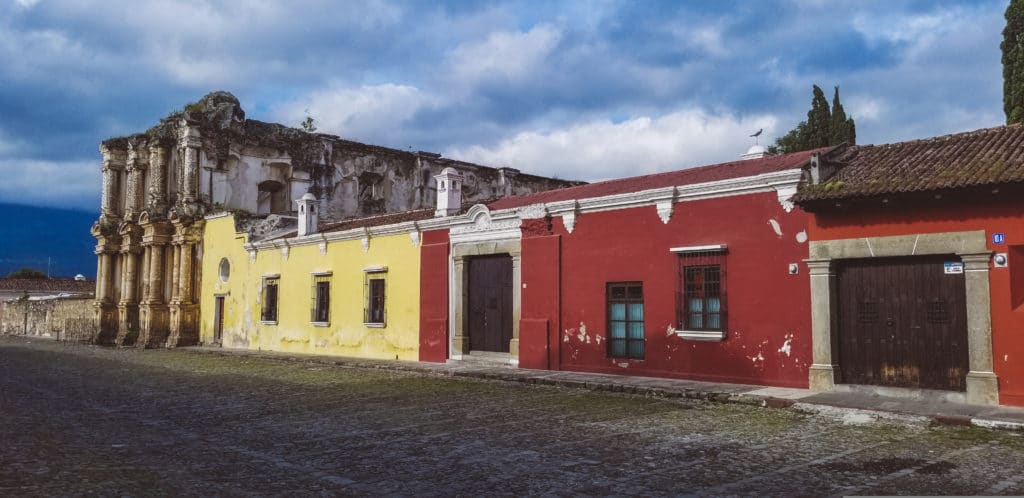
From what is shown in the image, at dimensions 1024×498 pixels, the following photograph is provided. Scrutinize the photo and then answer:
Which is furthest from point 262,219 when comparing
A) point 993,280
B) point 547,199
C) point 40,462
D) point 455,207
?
point 993,280

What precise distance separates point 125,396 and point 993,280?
474 inches

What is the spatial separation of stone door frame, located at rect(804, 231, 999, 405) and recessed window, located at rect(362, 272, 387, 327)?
10428mm

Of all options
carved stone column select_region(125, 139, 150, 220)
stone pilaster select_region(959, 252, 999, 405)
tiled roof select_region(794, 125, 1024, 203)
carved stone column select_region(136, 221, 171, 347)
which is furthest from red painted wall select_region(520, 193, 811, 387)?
carved stone column select_region(125, 139, 150, 220)

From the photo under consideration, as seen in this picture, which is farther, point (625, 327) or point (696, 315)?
point (625, 327)

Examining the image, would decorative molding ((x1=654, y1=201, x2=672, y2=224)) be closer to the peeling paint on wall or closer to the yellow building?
the peeling paint on wall

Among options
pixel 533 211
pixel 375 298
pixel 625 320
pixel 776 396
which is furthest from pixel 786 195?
pixel 375 298

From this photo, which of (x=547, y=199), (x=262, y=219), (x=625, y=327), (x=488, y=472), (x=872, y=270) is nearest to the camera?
(x=488, y=472)

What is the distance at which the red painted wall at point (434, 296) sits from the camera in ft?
55.0

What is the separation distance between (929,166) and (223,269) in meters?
21.1

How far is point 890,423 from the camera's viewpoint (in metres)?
8.53

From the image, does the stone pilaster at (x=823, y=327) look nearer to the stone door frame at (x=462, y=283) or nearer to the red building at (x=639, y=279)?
the red building at (x=639, y=279)

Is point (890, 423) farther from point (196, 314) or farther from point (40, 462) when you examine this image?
point (196, 314)

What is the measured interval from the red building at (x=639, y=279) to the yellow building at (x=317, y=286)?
0.96 metres

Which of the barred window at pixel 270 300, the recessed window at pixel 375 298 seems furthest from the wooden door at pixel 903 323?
the barred window at pixel 270 300
